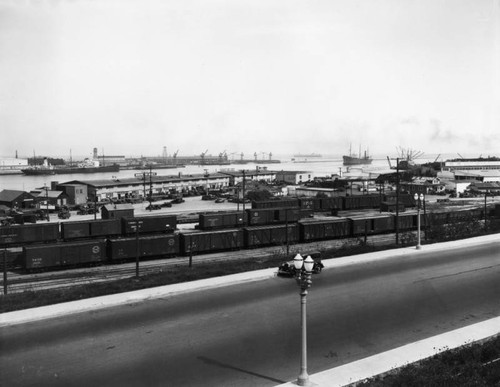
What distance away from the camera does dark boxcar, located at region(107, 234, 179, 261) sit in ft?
115

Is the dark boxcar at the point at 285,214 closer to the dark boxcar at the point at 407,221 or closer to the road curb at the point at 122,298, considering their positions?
the dark boxcar at the point at 407,221

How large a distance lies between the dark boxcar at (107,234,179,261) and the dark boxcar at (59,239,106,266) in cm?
68

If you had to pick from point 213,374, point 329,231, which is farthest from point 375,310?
point 329,231

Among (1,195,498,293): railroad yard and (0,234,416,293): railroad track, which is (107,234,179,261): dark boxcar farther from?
(0,234,416,293): railroad track

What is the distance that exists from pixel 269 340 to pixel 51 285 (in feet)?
58.5

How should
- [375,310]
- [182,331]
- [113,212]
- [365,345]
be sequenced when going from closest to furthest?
[365,345] → [182,331] → [375,310] → [113,212]

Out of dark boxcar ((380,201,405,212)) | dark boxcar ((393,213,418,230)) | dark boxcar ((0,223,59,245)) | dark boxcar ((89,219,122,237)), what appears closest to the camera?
dark boxcar ((0,223,59,245))

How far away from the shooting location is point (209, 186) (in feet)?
391

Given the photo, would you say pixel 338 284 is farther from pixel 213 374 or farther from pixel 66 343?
pixel 66 343

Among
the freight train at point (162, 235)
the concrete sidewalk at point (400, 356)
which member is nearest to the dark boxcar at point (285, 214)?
the freight train at point (162, 235)

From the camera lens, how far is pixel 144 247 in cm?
3609

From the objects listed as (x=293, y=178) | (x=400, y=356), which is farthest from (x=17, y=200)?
(x=293, y=178)

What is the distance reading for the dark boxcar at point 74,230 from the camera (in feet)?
141

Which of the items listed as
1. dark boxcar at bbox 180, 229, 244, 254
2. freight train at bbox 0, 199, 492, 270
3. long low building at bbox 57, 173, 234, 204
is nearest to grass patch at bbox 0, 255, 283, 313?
freight train at bbox 0, 199, 492, 270
